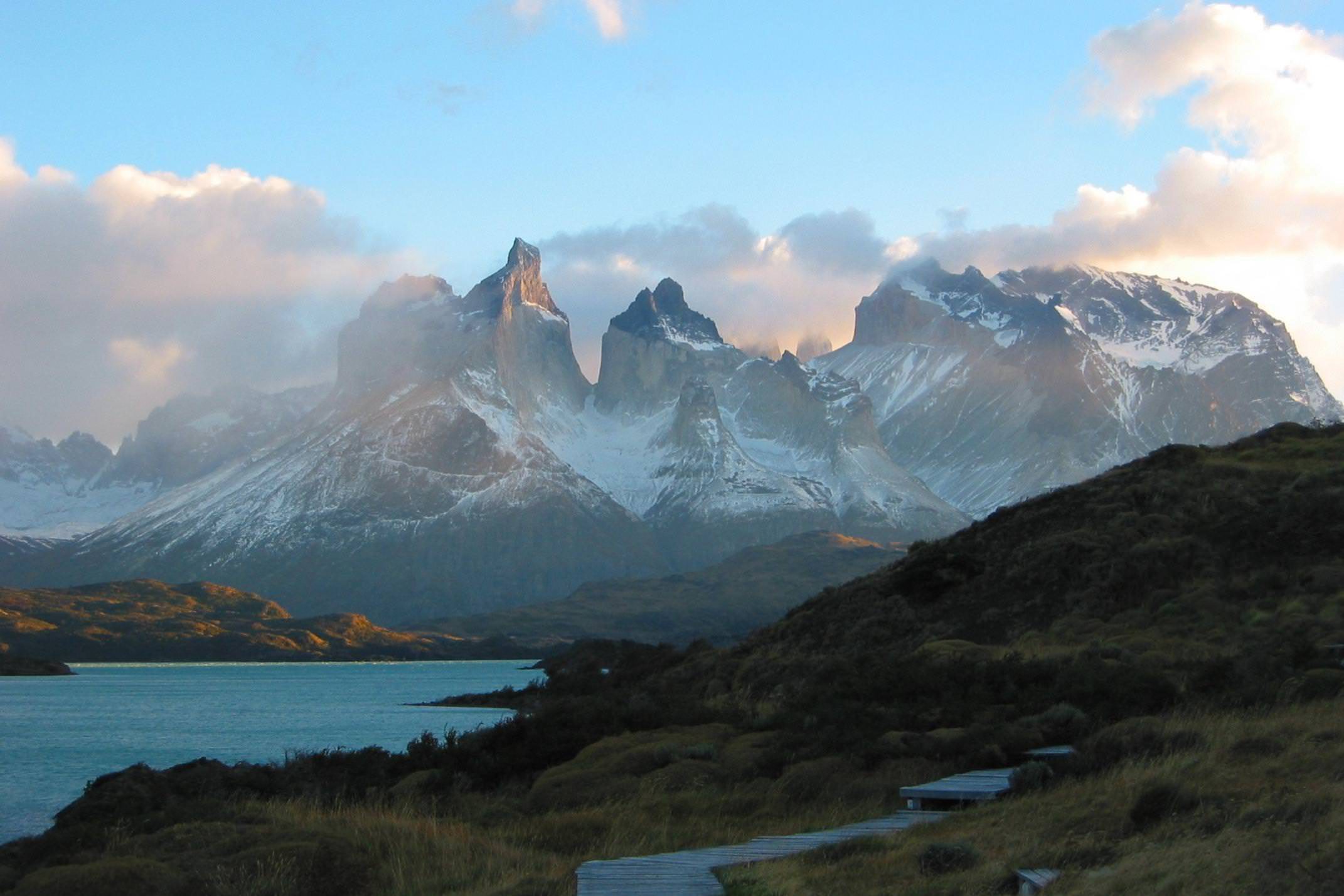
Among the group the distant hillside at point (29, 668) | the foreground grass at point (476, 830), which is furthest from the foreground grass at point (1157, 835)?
the distant hillside at point (29, 668)

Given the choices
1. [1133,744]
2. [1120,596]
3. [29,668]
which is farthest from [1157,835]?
[29,668]

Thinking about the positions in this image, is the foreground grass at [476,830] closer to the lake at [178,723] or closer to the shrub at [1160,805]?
the shrub at [1160,805]

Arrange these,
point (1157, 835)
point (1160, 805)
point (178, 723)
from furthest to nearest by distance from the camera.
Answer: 1. point (178, 723)
2. point (1160, 805)
3. point (1157, 835)

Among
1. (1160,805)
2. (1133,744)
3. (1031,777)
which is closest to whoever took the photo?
(1160,805)

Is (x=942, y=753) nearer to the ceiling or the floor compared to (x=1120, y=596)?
nearer to the floor

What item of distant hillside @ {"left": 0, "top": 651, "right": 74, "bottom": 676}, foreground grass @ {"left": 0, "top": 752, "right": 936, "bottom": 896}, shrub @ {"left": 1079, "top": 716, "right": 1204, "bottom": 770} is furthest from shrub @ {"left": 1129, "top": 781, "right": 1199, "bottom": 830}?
distant hillside @ {"left": 0, "top": 651, "right": 74, "bottom": 676}

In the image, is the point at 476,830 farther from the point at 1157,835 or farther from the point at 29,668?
the point at 29,668

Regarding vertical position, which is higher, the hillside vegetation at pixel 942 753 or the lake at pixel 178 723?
the hillside vegetation at pixel 942 753

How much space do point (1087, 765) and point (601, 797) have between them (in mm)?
8369

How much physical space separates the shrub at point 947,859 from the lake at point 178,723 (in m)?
32.4

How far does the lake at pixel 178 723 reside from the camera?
57906 millimetres

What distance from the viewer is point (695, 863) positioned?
16.2 m

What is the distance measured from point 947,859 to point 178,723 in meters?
81.4

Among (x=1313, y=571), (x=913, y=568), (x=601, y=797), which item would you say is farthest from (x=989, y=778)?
(x=913, y=568)
